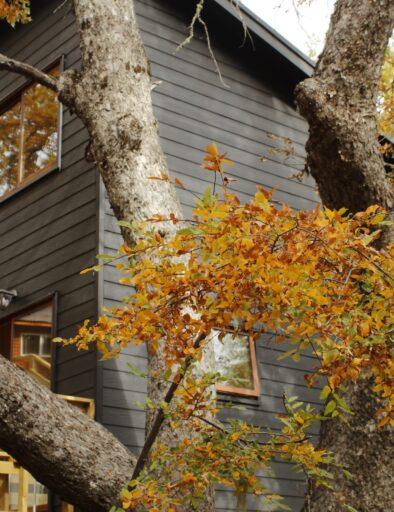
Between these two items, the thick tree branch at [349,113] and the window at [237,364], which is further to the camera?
the window at [237,364]

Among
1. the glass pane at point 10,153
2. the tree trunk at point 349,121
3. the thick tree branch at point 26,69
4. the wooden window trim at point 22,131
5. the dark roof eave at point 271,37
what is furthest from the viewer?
the dark roof eave at point 271,37

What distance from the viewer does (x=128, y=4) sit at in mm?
7047

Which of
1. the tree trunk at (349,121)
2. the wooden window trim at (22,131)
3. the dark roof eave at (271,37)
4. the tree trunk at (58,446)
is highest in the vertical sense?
the dark roof eave at (271,37)

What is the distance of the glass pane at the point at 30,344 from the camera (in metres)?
9.25

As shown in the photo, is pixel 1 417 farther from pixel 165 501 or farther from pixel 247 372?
pixel 247 372

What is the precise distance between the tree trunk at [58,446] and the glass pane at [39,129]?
5.23 meters

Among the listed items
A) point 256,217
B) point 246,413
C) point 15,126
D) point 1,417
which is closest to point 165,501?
point 1,417

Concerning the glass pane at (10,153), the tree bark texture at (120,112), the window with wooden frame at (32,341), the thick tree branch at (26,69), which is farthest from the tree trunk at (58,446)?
the glass pane at (10,153)

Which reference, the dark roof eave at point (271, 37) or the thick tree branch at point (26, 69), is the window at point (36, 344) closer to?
the thick tree branch at point (26, 69)

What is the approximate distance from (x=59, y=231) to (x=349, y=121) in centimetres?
430

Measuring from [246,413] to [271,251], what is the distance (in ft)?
20.2

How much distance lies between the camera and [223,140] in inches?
416

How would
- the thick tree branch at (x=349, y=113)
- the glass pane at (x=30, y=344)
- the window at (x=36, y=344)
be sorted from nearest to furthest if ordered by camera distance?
1. the thick tree branch at (x=349, y=113)
2. the window at (x=36, y=344)
3. the glass pane at (x=30, y=344)

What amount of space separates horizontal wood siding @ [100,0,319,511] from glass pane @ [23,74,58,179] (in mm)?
618
